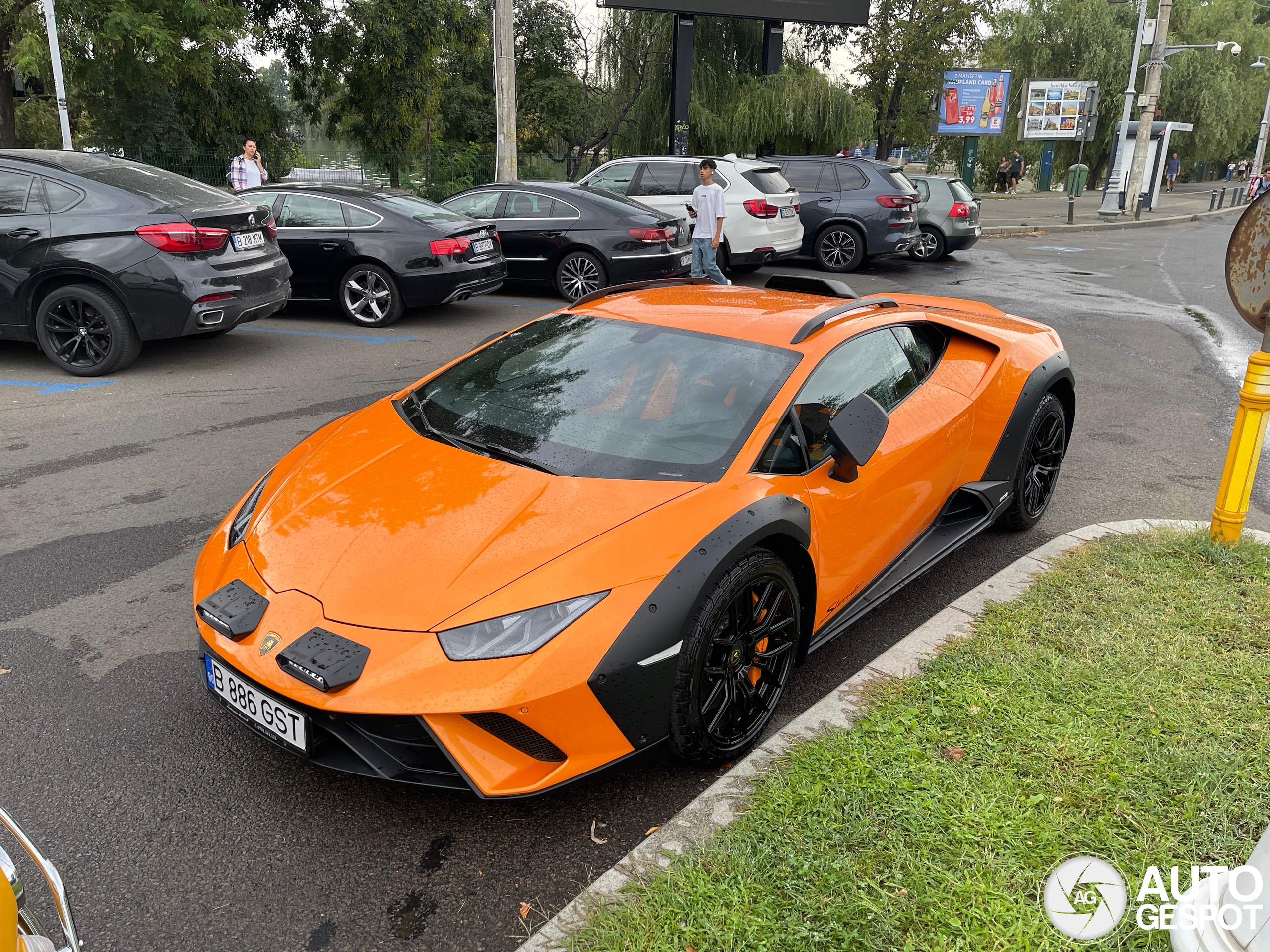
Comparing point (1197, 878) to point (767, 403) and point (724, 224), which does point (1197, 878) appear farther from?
point (724, 224)

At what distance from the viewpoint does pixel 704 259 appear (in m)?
11.9

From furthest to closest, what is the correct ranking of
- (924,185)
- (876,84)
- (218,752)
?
(876,84) → (924,185) → (218,752)

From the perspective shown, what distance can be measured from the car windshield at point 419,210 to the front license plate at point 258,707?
7.67 meters

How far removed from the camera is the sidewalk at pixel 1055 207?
88.9ft

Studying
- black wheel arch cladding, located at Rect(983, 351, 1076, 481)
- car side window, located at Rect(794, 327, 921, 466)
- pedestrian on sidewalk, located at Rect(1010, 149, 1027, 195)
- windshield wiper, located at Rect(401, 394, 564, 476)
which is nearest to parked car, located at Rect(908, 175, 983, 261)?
black wheel arch cladding, located at Rect(983, 351, 1076, 481)

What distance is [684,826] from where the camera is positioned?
2650 mm

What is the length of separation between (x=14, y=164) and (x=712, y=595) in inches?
293

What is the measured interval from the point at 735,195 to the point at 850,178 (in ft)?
9.26


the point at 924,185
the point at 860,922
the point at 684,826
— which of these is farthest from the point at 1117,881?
the point at 924,185

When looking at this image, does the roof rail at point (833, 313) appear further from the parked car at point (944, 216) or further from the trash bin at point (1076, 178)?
the trash bin at point (1076, 178)

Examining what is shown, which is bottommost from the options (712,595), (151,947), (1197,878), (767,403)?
(151,947)

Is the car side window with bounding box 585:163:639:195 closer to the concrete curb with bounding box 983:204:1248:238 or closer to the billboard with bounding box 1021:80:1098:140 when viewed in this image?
the concrete curb with bounding box 983:204:1248:238

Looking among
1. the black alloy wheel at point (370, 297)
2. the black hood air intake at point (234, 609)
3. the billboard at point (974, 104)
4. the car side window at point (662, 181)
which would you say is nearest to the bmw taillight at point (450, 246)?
the black alloy wheel at point (370, 297)

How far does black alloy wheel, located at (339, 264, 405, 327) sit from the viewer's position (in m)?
9.77
